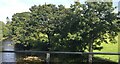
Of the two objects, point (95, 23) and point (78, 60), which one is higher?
point (95, 23)

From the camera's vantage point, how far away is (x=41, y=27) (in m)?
7.64

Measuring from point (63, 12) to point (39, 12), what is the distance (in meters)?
0.96

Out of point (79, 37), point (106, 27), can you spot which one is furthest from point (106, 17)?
point (79, 37)

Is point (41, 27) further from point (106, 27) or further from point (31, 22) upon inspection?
point (106, 27)

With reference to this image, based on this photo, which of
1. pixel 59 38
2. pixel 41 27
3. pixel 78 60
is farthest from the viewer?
pixel 41 27

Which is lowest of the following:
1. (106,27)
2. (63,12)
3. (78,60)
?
(78,60)

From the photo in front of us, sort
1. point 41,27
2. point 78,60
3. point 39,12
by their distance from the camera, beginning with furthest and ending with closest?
point 39,12, point 41,27, point 78,60

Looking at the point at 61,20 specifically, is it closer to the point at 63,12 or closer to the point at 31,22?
the point at 63,12

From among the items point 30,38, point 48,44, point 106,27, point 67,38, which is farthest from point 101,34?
→ point 30,38

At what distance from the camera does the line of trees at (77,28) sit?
23.2 feet

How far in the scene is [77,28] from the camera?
7.39m

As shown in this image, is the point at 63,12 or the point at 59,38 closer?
the point at 59,38

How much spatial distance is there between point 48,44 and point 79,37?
1031 mm

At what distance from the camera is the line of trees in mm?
7082
